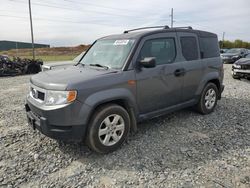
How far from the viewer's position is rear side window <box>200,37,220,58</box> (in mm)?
4766

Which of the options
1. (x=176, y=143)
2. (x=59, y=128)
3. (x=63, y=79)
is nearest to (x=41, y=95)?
A: (x=63, y=79)

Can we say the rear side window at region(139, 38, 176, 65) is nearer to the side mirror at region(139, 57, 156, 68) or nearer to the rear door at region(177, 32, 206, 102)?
the side mirror at region(139, 57, 156, 68)

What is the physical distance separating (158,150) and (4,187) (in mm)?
2215

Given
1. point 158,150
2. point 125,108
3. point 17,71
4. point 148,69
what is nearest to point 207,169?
point 158,150

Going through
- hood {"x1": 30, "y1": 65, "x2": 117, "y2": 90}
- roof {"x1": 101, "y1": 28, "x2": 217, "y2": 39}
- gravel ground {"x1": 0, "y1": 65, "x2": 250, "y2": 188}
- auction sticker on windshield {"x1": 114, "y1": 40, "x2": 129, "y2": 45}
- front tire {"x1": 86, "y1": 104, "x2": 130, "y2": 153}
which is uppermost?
roof {"x1": 101, "y1": 28, "x2": 217, "y2": 39}

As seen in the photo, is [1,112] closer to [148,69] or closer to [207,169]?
[148,69]

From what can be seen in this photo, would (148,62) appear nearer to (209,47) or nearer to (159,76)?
(159,76)

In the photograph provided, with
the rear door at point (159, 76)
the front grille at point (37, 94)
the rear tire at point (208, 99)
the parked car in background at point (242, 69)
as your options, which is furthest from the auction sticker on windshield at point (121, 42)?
the parked car in background at point (242, 69)

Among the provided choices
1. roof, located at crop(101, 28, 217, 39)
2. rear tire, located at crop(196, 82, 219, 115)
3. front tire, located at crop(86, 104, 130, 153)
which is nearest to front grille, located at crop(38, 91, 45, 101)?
front tire, located at crop(86, 104, 130, 153)

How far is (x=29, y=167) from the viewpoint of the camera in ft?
9.84

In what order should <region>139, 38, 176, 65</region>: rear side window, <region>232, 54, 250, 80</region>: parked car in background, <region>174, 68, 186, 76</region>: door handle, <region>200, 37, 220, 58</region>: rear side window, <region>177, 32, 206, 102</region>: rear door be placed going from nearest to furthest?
1. <region>139, 38, 176, 65</region>: rear side window
2. <region>174, 68, 186, 76</region>: door handle
3. <region>177, 32, 206, 102</region>: rear door
4. <region>200, 37, 220, 58</region>: rear side window
5. <region>232, 54, 250, 80</region>: parked car in background

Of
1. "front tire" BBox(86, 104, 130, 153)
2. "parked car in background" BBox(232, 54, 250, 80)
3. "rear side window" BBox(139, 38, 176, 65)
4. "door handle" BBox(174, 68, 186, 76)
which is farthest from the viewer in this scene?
"parked car in background" BBox(232, 54, 250, 80)

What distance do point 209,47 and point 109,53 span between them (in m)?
2.55

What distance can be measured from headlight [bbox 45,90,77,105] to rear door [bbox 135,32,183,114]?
115cm
